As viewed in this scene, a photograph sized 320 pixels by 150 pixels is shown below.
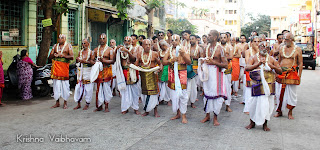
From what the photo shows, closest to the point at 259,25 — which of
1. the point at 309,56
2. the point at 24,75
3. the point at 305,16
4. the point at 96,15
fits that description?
the point at 305,16

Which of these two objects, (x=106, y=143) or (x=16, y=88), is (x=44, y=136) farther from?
(x=16, y=88)

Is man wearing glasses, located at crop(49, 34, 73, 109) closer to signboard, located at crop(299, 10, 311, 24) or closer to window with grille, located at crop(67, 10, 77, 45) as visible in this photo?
window with grille, located at crop(67, 10, 77, 45)

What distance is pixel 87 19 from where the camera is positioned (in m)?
16.8

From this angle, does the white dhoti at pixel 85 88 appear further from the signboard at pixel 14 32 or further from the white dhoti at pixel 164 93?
the signboard at pixel 14 32

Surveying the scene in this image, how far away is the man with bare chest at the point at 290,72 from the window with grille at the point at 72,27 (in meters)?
11.6

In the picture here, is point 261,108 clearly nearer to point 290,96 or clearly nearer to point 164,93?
point 290,96

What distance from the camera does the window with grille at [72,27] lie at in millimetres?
15728

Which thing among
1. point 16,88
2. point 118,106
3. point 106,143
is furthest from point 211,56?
point 16,88

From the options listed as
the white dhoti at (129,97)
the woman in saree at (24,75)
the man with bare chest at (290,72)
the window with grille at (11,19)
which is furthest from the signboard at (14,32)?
the man with bare chest at (290,72)

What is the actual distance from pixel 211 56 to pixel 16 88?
20.7ft

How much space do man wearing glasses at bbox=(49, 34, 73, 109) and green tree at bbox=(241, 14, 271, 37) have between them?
6228 cm

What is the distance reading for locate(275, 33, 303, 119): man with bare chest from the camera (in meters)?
6.79

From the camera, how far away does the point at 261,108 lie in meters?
5.58

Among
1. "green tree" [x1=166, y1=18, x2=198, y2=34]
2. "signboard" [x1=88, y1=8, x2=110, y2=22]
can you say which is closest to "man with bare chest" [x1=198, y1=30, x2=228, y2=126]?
"signboard" [x1=88, y1=8, x2=110, y2=22]
